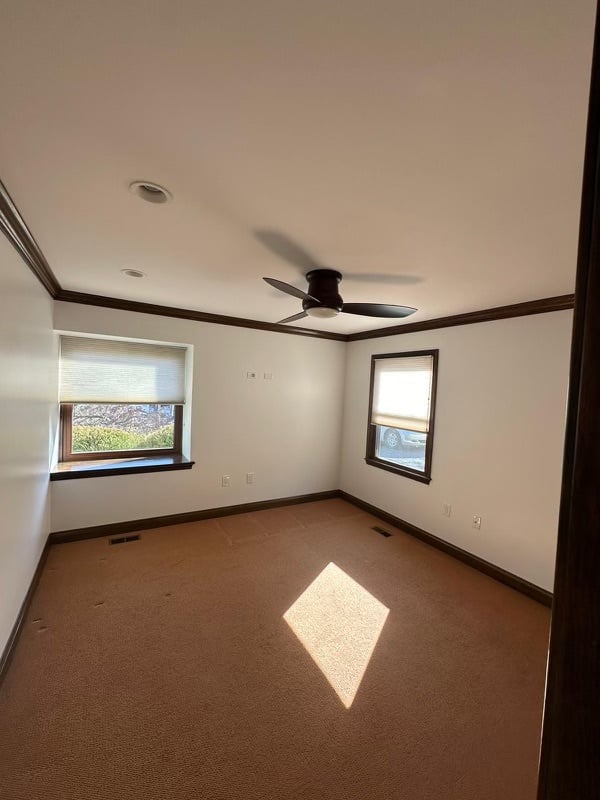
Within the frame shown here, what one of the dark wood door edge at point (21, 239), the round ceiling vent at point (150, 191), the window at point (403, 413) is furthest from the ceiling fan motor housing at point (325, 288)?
the window at point (403, 413)

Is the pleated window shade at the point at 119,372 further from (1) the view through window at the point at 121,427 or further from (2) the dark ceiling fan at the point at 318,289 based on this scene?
(2) the dark ceiling fan at the point at 318,289

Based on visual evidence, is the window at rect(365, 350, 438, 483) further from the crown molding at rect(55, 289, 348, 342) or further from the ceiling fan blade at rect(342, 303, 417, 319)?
the ceiling fan blade at rect(342, 303, 417, 319)

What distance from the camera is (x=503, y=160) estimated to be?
1198 mm

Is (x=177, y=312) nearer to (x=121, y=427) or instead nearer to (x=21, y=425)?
(x=121, y=427)

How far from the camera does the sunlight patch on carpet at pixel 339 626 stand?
199cm

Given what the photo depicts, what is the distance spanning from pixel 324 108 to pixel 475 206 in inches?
31.1

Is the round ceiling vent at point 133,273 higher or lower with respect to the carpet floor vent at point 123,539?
higher

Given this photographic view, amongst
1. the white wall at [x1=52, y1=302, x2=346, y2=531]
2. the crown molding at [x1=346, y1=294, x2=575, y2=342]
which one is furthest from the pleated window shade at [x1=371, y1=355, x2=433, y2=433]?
the white wall at [x1=52, y1=302, x2=346, y2=531]

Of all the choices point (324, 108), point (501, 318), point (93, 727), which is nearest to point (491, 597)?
point (501, 318)

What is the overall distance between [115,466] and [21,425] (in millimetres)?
1539

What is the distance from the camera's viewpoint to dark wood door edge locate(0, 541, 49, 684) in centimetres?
185

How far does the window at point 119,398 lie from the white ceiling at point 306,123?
5.43 ft

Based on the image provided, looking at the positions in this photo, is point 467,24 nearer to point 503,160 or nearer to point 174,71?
point 503,160

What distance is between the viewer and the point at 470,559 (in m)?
3.23
